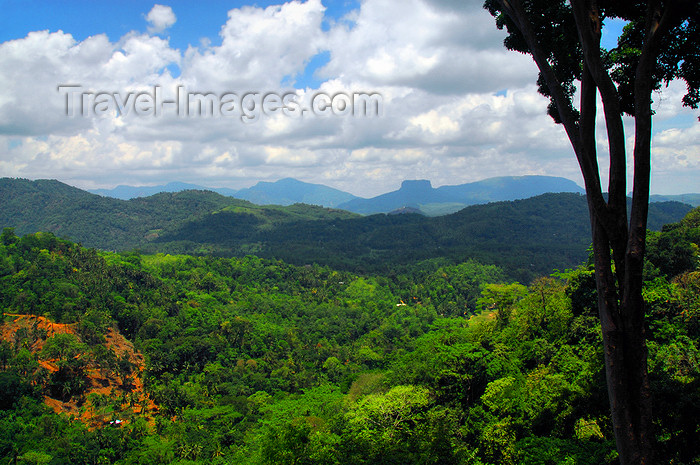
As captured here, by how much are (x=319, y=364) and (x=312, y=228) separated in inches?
5055

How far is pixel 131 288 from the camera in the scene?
60.8 metres

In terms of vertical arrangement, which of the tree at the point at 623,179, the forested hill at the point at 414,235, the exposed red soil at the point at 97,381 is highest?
the tree at the point at 623,179

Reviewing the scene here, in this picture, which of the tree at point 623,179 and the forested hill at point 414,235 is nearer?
the tree at point 623,179

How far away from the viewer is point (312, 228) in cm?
17638

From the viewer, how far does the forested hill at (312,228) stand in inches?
5517

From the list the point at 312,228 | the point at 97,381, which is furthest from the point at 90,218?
the point at 97,381

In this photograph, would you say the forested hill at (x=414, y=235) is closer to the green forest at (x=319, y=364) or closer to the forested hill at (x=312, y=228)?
the forested hill at (x=312, y=228)

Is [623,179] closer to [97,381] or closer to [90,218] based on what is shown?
[97,381]

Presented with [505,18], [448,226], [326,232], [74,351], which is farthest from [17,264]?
[448,226]

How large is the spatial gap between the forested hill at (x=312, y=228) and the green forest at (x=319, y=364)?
5202cm

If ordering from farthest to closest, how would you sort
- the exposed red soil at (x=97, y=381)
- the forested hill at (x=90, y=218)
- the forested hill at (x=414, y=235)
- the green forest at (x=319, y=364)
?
the forested hill at (x=90, y=218) → the forested hill at (x=414, y=235) → the exposed red soil at (x=97, y=381) → the green forest at (x=319, y=364)

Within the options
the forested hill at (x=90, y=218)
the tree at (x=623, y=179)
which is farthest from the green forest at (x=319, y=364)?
the forested hill at (x=90, y=218)

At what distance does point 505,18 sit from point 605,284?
176 inches

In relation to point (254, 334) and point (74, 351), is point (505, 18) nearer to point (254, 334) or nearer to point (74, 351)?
point (74, 351)
